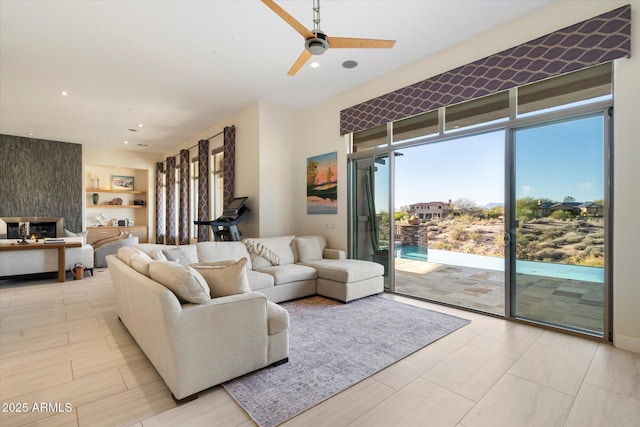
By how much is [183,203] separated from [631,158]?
28.5 ft

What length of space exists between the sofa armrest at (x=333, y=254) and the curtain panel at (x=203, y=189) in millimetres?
3211

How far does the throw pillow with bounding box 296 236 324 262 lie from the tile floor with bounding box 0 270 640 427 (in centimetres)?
257

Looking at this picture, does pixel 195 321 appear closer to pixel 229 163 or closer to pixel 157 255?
pixel 157 255

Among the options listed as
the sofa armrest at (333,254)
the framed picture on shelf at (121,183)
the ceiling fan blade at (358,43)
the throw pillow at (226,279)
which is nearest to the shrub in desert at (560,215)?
the ceiling fan blade at (358,43)

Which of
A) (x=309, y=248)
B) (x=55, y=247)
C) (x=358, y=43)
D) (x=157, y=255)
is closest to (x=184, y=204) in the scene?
(x=55, y=247)

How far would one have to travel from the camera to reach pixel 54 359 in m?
2.58

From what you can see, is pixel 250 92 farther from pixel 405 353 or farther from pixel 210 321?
pixel 405 353

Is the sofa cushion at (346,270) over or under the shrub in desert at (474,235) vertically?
Answer: under

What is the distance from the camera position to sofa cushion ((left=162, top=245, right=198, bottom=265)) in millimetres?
3803

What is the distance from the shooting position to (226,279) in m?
2.41

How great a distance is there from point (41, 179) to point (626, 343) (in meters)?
12.1

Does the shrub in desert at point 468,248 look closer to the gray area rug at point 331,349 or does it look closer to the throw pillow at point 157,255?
the gray area rug at point 331,349

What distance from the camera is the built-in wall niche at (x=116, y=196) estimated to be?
32.3ft

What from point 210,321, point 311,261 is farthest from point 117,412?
point 311,261
